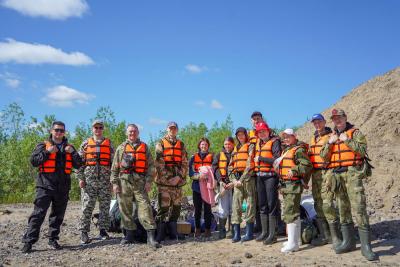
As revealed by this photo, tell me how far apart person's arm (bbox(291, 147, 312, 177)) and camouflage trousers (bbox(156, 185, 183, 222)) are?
93.9 inches

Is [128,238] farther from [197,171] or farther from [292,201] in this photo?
[292,201]

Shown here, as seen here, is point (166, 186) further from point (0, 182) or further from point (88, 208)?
point (0, 182)

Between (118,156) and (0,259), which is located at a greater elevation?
(118,156)

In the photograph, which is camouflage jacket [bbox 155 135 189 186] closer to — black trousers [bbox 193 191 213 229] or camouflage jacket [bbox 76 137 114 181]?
black trousers [bbox 193 191 213 229]

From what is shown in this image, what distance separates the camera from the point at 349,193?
258 inches

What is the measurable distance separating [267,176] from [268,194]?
0.31 meters

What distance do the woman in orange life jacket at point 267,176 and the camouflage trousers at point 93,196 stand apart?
9.39 ft

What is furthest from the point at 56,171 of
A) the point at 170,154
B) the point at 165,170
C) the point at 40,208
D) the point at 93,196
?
the point at 170,154

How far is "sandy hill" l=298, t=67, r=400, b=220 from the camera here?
1052cm

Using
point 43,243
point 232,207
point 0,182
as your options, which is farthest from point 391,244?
point 0,182

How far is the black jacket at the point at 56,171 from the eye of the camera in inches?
290

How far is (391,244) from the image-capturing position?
7316 millimetres

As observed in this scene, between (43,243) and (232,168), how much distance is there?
12.7ft

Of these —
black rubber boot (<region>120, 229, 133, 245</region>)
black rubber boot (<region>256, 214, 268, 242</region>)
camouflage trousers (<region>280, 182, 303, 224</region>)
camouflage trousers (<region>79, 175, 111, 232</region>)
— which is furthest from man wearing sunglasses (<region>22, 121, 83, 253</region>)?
camouflage trousers (<region>280, 182, 303, 224</region>)
